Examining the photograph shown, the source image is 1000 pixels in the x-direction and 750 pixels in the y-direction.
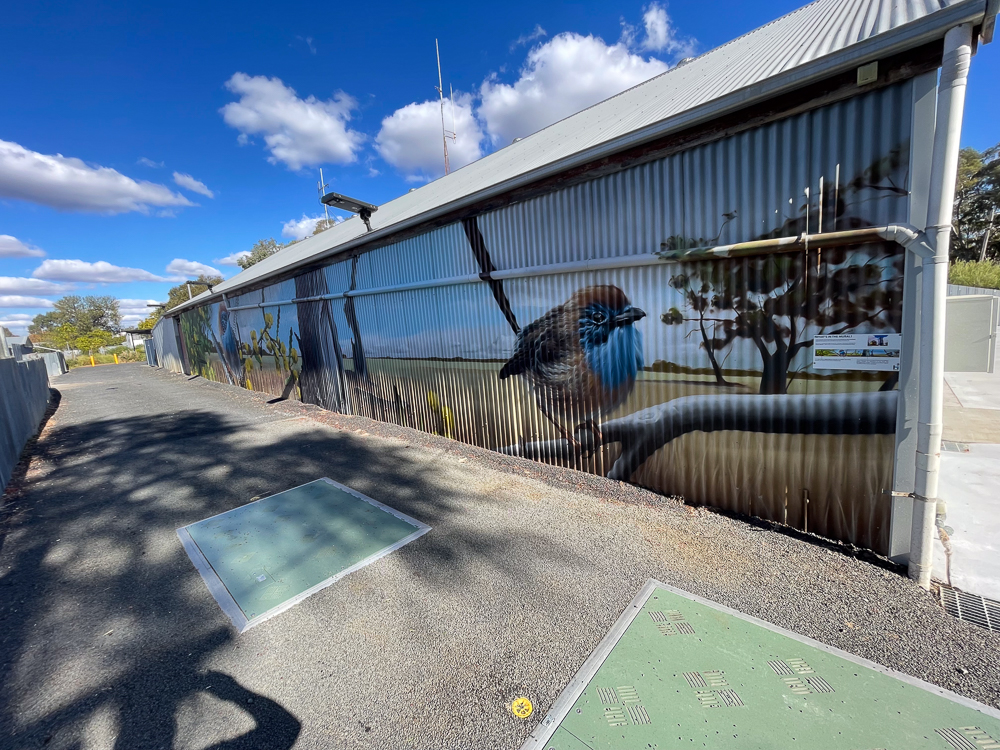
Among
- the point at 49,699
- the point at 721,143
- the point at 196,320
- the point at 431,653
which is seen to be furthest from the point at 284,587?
the point at 196,320

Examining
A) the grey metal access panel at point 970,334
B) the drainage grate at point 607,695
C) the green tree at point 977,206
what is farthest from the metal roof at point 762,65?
the green tree at point 977,206

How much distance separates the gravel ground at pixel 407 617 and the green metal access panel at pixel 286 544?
5.9 inches

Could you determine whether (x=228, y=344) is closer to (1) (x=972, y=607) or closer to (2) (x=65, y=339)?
(1) (x=972, y=607)

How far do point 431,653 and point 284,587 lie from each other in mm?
1458

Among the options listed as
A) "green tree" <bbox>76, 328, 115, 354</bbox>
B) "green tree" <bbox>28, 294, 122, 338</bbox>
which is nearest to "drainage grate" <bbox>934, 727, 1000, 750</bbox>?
"green tree" <bbox>76, 328, 115, 354</bbox>

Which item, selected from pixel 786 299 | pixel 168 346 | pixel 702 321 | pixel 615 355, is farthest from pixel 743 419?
pixel 168 346

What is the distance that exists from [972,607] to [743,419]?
172 centimetres

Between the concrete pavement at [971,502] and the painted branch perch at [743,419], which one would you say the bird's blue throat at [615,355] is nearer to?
the painted branch perch at [743,419]

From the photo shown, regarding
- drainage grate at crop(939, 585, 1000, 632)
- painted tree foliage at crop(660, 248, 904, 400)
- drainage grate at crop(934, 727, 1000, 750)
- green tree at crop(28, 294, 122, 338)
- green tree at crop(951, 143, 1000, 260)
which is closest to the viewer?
drainage grate at crop(934, 727, 1000, 750)

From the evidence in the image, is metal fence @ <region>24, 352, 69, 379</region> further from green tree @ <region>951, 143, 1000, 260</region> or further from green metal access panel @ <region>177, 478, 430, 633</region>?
green tree @ <region>951, 143, 1000, 260</region>

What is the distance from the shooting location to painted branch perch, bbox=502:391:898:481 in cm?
307

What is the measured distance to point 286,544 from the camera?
3.79 meters

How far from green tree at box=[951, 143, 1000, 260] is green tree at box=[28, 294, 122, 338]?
103 meters

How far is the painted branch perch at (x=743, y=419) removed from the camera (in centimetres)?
307
